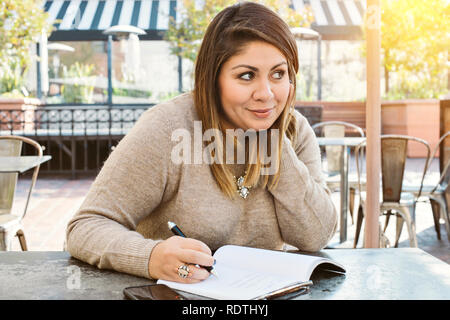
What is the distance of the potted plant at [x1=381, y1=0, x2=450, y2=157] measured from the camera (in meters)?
10.5

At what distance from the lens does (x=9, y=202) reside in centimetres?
357

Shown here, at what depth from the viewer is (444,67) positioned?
11.6 metres

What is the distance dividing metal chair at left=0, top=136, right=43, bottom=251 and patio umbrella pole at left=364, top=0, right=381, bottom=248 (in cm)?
216

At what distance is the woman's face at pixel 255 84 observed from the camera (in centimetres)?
146

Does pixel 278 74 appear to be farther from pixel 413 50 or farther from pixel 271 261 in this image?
pixel 413 50

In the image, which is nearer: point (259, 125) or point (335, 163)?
point (259, 125)

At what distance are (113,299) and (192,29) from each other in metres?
11.3

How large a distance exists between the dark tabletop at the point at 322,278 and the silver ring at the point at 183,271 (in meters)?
0.08

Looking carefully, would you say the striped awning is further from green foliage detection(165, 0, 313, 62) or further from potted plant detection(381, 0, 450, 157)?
potted plant detection(381, 0, 450, 157)

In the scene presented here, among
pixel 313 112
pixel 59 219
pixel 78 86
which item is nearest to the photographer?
pixel 59 219

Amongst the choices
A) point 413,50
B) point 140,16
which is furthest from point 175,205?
point 140,16

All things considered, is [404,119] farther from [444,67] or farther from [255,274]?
[255,274]

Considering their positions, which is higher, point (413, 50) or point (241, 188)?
point (413, 50)

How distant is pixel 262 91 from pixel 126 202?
466mm
